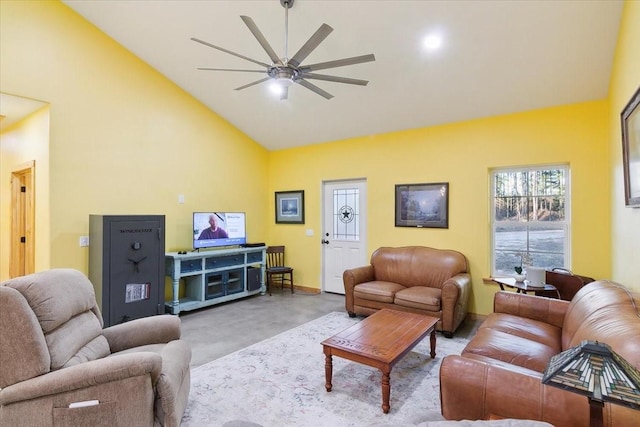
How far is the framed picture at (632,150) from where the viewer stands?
2.11m

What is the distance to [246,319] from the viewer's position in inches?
171

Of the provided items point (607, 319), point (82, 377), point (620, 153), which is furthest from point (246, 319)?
point (620, 153)

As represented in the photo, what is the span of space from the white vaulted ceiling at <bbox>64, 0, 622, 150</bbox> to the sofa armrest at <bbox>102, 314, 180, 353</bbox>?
9.91 feet

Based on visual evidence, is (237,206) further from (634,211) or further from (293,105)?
(634,211)

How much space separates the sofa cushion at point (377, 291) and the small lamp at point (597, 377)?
301cm

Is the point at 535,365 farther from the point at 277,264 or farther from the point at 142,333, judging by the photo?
the point at 277,264

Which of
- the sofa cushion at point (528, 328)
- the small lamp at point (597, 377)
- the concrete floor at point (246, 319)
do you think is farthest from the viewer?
the concrete floor at point (246, 319)

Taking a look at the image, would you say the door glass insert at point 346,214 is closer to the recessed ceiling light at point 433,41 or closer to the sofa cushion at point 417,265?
the sofa cushion at point 417,265

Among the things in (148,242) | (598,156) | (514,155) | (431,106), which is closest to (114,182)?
(148,242)

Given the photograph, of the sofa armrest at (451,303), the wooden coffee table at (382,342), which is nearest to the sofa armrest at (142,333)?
the wooden coffee table at (382,342)

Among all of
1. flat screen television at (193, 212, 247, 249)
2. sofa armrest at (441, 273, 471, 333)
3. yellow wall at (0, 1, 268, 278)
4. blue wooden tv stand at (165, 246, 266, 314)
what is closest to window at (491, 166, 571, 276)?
sofa armrest at (441, 273, 471, 333)

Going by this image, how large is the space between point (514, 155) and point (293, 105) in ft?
10.0

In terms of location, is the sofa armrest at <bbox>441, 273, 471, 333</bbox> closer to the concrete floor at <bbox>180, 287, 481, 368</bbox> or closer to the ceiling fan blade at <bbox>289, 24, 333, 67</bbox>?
the concrete floor at <bbox>180, 287, 481, 368</bbox>

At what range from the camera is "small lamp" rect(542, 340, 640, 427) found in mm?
927
